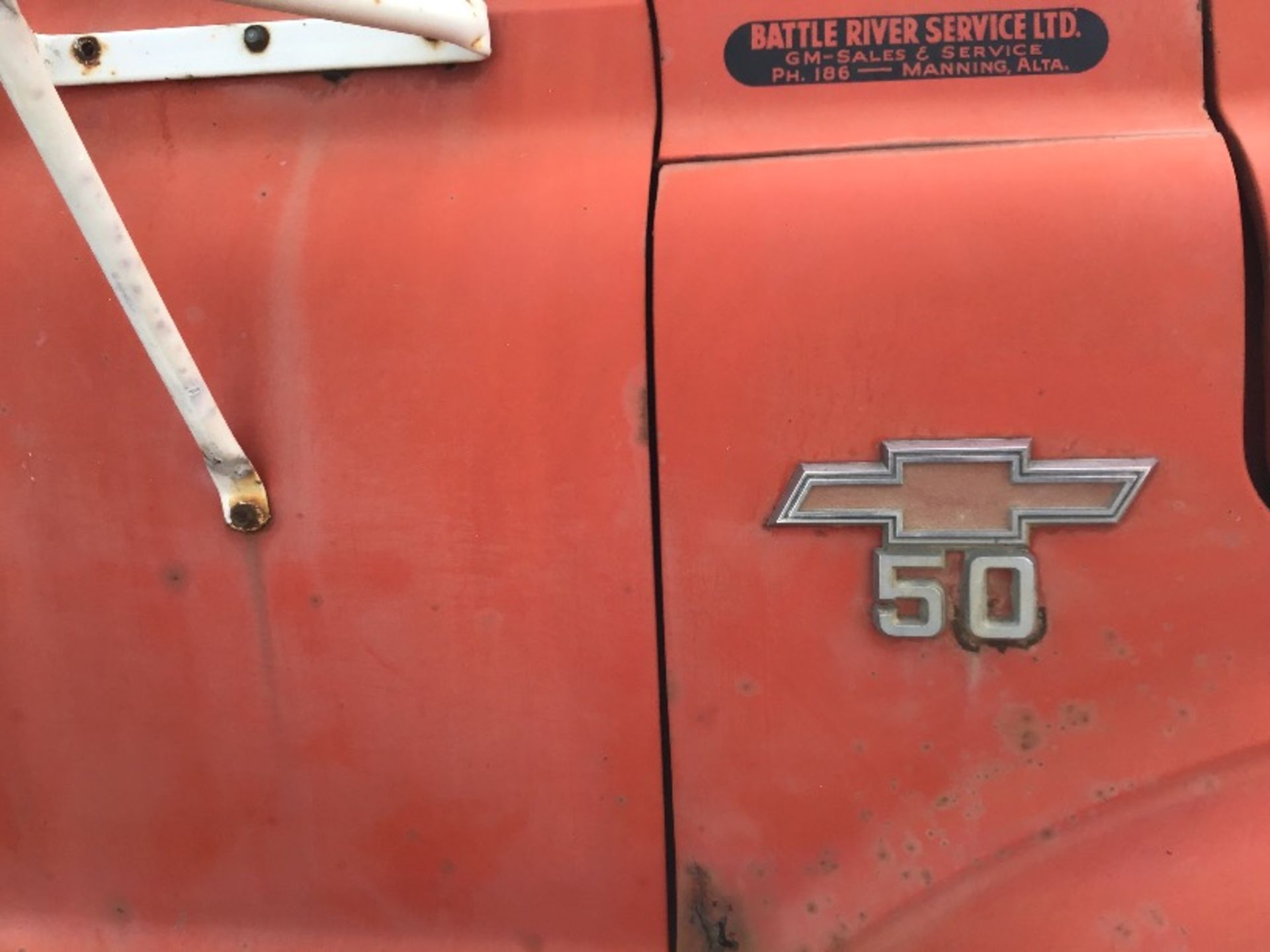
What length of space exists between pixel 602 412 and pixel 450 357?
0.17 metres

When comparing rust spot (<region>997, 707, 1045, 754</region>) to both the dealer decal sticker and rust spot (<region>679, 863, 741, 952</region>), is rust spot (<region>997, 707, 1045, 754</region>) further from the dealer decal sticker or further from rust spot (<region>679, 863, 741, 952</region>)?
A: the dealer decal sticker

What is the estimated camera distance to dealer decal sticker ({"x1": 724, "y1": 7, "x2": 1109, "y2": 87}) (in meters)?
1.00

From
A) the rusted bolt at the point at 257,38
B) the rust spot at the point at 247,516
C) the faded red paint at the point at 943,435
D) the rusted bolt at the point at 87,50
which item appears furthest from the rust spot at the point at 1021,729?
the rusted bolt at the point at 87,50

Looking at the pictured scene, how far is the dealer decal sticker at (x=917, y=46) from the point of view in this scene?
1001 mm

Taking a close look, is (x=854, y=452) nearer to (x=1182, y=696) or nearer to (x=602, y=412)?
(x=602, y=412)

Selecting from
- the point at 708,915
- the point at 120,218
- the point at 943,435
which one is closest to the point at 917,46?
the point at 943,435

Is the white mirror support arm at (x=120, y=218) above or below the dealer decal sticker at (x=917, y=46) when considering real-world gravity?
below

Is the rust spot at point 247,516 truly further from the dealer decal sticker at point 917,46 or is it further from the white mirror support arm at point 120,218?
the dealer decal sticker at point 917,46

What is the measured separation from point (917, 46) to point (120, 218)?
81 cm

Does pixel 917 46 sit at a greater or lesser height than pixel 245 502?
greater

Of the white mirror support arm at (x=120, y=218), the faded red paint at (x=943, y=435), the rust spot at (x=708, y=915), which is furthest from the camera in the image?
the rust spot at (x=708, y=915)

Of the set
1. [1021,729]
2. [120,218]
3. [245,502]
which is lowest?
[1021,729]

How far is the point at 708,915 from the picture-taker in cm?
105

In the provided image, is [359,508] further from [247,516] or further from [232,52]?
[232,52]
